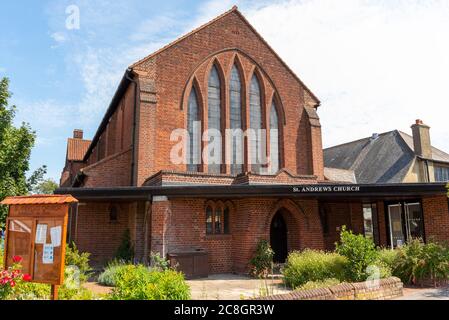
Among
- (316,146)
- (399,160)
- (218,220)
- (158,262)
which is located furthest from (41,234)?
(399,160)

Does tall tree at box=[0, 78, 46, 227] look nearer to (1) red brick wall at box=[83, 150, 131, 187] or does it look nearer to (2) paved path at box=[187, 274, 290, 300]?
(1) red brick wall at box=[83, 150, 131, 187]

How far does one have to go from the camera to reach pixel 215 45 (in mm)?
21000

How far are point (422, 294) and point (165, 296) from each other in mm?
7154

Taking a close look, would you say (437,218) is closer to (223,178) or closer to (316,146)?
(316,146)

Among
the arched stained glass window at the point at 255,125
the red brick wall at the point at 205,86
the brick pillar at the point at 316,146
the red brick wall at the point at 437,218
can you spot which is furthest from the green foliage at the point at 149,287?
the brick pillar at the point at 316,146

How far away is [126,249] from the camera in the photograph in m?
16.7

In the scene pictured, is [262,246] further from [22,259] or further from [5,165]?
[5,165]

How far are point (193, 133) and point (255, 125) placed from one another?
382 cm

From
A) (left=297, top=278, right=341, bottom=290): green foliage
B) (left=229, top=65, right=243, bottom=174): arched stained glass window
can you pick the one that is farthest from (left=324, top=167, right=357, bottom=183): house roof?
(left=297, top=278, right=341, bottom=290): green foliage

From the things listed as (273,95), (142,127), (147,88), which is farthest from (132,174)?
(273,95)

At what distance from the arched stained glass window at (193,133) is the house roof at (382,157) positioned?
16026 mm

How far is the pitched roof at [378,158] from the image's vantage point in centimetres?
2886

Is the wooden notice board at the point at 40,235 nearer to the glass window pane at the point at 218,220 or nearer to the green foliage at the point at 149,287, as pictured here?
the green foliage at the point at 149,287
